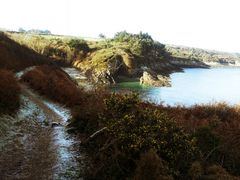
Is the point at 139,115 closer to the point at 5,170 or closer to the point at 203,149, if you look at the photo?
the point at 203,149

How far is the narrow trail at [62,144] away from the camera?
12125 mm

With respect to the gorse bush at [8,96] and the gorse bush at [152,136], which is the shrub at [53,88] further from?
the gorse bush at [152,136]

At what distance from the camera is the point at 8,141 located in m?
14.6

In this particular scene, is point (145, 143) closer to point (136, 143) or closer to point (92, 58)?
point (136, 143)

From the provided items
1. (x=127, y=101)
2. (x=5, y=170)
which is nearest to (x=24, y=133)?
(x=5, y=170)

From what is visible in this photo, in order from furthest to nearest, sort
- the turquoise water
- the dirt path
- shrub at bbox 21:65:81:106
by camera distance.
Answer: the turquoise water < shrub at bbox 21:65:81:106 < the dirt path

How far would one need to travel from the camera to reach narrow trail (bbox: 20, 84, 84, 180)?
12.1 meters

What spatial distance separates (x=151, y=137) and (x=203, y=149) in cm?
293

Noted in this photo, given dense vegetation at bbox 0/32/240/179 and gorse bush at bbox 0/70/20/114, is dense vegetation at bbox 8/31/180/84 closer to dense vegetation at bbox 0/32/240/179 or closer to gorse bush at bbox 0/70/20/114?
gorse bush at bbox 0/70/20/114

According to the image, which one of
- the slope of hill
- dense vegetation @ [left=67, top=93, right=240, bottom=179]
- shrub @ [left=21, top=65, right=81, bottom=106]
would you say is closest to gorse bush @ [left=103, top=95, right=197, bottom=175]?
dense vegetation @ [left=67, top=93, right=240, bottom=179]

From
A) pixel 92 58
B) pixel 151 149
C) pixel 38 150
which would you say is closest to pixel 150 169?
pixel 151 149

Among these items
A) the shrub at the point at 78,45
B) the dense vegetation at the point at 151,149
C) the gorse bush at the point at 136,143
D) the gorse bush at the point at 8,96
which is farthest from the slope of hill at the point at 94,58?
the gorse bush at the point at 136,143

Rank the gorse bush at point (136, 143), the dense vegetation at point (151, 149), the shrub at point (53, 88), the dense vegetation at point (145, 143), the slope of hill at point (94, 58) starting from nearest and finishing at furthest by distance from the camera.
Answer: the dense vegetation at point (151, 149) < the dense vegetation at point (145, 143) < the gorse bush at point (136, 143) < the shrub at point (53, 88) < the slope of hill at point (94, 58)

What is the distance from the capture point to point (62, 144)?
51.2 feet
